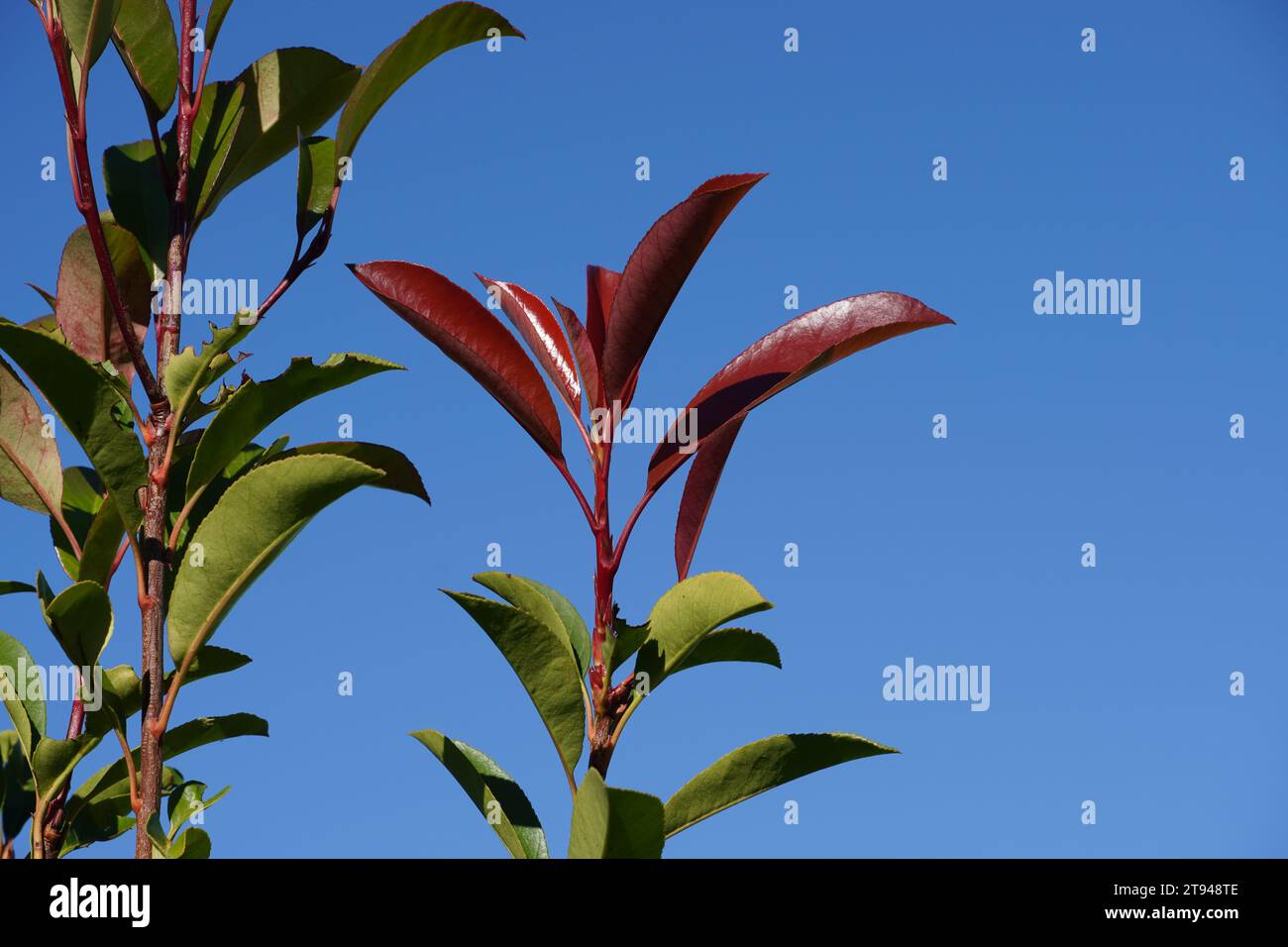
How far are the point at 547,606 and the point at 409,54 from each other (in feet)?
4.27

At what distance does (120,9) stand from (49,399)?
1023 millimetres

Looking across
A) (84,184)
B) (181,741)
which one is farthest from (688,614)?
(84,184)

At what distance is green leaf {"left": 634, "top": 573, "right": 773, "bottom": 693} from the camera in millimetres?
2510

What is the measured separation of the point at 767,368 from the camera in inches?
114

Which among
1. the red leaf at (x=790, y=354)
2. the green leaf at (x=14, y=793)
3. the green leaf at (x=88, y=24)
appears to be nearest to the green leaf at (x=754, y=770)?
the red leaf at (x=790, y=354)

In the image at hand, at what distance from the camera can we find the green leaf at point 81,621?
260cm

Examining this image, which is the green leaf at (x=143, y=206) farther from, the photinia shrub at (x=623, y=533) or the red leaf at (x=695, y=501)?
the red leaf at (x=695, y=501)

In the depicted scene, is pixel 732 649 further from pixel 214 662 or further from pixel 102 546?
pixel 102 546

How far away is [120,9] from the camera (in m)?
2.96

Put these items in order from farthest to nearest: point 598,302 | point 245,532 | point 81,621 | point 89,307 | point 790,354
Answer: point 89,307 → point 598,302 → point 790,354 → point 81,621 → point 245,532

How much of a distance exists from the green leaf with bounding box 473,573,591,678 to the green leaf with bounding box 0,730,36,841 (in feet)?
4.53
